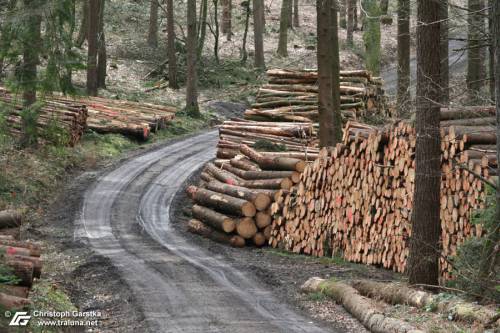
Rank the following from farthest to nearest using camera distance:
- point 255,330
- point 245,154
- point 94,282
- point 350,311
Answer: point 245,154, point 94,282, point 350,311, point 255,330

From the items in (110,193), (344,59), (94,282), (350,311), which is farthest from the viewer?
(344,59)

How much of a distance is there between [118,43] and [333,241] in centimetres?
3222

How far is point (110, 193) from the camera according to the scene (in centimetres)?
2239

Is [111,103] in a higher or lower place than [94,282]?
higher

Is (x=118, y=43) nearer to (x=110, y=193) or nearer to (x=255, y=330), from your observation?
(x=110, y=193)

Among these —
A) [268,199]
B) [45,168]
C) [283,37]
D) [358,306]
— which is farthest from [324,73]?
[283,37]

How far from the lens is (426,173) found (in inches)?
451

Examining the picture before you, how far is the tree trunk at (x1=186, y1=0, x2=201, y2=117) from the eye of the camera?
3394cm

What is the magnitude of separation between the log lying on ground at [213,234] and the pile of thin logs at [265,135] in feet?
10.7

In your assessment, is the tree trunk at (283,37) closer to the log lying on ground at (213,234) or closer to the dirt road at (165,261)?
the dirt road at (165,261)

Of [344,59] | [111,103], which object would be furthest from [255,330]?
[344,59]

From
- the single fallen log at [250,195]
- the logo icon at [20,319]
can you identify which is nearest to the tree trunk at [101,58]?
the single fallen log at [250,195]

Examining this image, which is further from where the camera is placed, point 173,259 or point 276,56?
point 276,56

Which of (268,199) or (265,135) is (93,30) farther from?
(268,199)
